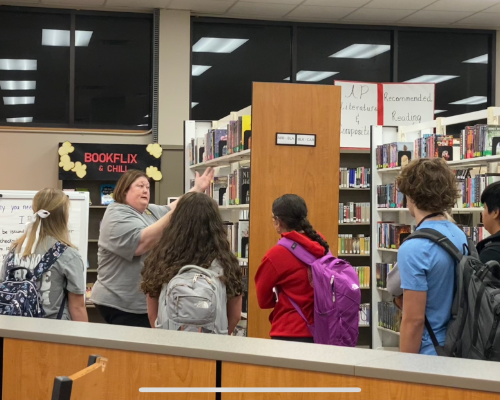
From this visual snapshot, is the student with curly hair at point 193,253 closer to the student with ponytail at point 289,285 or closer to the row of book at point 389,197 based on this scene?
the student with ponytail at point 289,285

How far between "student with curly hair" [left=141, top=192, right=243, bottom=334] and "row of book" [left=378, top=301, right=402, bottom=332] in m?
4.26

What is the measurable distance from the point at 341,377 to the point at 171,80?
775 centimetres

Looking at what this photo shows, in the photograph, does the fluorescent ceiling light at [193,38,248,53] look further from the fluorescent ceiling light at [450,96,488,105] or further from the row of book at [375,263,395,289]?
the row of book at [375,263,395,289]

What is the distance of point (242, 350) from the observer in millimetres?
1761

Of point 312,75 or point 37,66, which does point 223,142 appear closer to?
point 37,66

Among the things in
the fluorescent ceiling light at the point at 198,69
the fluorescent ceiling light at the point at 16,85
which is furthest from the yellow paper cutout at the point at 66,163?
the fluorescent ceiling light at the point at 198,69

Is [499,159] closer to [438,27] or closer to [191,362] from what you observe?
[191,362]

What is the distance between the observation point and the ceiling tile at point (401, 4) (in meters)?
8.58

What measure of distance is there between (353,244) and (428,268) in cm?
539

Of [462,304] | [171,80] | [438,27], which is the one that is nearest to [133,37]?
[171,80]

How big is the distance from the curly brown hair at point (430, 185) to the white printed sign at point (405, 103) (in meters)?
6.90

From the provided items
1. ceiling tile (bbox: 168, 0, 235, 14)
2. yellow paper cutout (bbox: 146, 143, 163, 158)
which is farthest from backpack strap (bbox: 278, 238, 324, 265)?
ceiling tile (bbox: 168, 0, 235, 14)

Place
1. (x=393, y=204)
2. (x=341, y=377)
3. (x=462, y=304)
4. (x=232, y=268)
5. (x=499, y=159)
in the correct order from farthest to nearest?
(x=393, y=204) → (x=499, y=159) → (x=232, y=268) → (x=462, y=304) → (x=341, y=377)

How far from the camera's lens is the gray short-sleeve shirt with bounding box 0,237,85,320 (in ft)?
9.66
